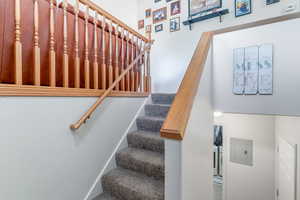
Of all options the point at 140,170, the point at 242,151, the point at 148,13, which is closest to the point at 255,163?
the point at 242,151

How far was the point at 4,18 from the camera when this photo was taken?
1132 mm

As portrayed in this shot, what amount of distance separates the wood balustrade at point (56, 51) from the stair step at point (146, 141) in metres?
0.58

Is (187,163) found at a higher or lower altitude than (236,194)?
higher

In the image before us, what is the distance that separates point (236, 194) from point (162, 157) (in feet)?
9.28

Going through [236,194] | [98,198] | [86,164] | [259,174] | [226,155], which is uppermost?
[86,164]

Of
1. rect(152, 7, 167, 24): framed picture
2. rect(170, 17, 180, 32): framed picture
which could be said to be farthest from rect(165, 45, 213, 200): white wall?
rect(152, 7, 167, 24): framed picture

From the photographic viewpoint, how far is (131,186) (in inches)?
64.4

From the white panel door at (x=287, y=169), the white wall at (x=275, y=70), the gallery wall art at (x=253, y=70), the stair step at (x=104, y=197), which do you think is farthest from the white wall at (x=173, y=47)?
the stair step at (x=104, y=197)

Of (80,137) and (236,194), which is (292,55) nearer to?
(80,137)

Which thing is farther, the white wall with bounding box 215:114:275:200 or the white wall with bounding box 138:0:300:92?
the white wall with bounding box 215:114:275:200

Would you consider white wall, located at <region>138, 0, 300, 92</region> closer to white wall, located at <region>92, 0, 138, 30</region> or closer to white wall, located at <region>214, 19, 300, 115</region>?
white wall, located at <region>92, 0, 138, 30</region>

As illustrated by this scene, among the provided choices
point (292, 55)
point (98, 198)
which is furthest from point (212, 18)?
point (98, 198)

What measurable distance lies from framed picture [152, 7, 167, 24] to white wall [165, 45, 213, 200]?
2089 mm

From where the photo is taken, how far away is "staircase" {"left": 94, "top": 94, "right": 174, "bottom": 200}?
160cm
